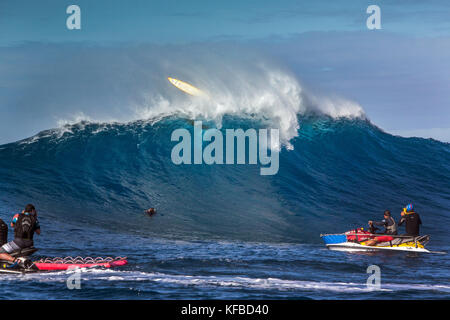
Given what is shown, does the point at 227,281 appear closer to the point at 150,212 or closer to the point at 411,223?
the point at 411,223

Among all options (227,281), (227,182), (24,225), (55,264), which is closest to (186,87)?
(227,182)

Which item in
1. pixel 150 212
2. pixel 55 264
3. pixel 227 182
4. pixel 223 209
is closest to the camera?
pixel 55 264

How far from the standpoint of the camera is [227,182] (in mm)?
26922

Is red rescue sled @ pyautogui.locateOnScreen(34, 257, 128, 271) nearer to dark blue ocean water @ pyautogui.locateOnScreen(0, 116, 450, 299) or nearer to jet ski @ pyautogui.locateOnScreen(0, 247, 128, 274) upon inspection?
jet ski @ pyautogui.locateOnScreen(0, 247, 128, 274)

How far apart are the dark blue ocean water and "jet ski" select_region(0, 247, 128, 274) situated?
15.4 inches

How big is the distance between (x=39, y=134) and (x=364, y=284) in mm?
23353

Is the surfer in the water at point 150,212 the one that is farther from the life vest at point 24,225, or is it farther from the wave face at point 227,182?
the life vest at point 24,225

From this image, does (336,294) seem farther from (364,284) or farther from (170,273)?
(170,273)

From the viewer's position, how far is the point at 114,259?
13953mm

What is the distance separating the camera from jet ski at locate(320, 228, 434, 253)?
1769cm

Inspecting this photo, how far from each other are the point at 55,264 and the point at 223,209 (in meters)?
10.8

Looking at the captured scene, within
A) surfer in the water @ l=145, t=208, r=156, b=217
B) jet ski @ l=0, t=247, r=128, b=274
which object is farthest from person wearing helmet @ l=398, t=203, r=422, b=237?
surfer in the water @ l=145, t=208, r=156, b=217

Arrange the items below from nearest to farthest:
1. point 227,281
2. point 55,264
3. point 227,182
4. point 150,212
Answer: point 227,281 → point 55,264 → point 150,212 → point 227,182
